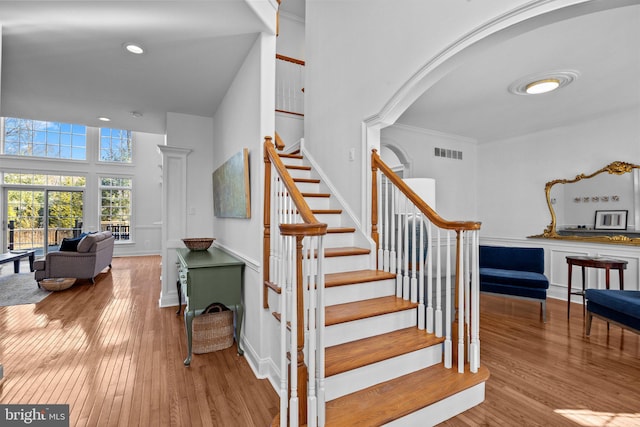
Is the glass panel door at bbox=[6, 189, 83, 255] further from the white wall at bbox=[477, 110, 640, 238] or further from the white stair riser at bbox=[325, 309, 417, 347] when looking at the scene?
the white wall at bbox=[477, 110, 640, 238]

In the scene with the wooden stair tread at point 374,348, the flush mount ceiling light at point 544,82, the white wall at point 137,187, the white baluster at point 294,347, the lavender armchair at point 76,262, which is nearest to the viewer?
the white baluster at point 294,347

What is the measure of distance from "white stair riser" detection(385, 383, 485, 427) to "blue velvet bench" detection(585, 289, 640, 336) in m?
1.81

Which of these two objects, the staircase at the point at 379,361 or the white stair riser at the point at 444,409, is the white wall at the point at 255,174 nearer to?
the staircase at the point at 379,361

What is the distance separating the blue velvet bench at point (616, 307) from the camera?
2.71m

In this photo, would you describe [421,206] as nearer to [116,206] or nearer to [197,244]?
[197,244]

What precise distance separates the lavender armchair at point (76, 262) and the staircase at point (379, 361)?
4.99 m

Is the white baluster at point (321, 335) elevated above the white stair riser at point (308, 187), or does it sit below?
below

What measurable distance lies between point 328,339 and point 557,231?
15.5 feet

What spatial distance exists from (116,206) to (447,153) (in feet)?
30.9

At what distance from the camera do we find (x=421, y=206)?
98.0 inches

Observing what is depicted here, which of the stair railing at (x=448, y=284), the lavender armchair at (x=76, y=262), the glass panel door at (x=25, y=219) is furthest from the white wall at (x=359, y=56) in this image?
the glass panel door at (x=25, y=219)

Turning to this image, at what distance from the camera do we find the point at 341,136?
3551 mm

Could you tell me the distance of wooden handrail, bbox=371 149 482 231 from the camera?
2.22m

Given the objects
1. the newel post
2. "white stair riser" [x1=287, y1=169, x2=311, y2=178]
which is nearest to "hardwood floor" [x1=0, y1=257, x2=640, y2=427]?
the newel post
